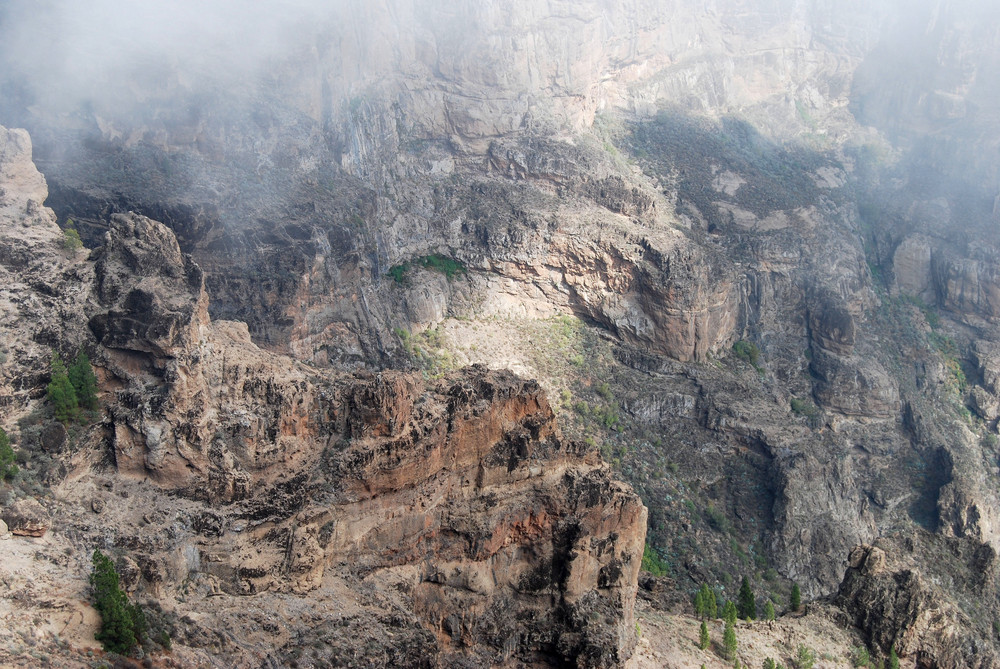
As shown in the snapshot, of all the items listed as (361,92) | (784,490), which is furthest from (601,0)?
(784,490)

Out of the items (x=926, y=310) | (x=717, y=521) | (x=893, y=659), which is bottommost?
(x=893, y=659)

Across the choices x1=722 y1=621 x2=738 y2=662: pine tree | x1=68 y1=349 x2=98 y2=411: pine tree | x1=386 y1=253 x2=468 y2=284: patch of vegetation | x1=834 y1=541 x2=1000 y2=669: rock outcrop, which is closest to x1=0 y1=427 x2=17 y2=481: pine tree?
x1=68 y1=349 x2=98 y2=411: pine tree

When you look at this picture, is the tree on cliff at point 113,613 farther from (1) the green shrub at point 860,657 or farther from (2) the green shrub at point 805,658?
(1) the green shrub at point 860,657

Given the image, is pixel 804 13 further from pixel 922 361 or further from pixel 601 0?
pixel 922 361

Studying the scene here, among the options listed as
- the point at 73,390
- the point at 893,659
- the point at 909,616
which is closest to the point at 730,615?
the point at 893,659

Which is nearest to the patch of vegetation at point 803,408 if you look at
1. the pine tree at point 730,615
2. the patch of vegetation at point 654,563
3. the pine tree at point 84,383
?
the patch of vegetation at point 654,563

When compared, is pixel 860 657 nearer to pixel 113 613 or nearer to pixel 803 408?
pixel 113 613
